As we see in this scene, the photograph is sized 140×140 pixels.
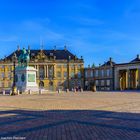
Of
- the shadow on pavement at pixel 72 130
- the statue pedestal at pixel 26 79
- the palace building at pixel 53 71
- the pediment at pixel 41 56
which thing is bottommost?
the shadow on pavement at pixel 72 130

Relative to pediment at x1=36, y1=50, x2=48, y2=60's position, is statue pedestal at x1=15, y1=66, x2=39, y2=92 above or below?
below

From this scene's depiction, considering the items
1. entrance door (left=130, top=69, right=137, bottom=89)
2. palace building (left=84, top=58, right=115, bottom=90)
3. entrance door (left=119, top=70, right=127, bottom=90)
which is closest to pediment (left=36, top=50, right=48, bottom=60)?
palace building (left=84, top=58, right=115, bottom=90)

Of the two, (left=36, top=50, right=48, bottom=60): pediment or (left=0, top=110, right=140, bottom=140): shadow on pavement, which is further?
(left=36, top=50, right=48, bottom=60): pediment

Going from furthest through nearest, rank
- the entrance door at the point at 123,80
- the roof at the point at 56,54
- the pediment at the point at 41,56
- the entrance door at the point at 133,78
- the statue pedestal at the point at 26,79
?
the roof at the point at 56,54
the pediment at the point at 41,56
the entrance door at the point at 123,80
the entrance door at the point at 133,78
the statue pedestal at the point at 26,79

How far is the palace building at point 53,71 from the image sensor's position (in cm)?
9681

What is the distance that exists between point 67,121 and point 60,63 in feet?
286

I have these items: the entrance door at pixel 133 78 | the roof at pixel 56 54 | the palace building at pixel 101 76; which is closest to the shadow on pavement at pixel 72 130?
the entrance door at pixel 133 78

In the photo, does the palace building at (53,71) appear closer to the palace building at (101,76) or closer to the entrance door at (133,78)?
the palace building at (101,76)

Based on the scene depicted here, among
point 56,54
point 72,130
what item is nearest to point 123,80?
point 56,54

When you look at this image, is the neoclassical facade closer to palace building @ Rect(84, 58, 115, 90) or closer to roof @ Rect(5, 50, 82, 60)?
palace building @ Rect(84, 58, 115, 90)

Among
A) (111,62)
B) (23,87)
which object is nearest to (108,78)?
(111,62)

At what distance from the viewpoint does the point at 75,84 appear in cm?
9725

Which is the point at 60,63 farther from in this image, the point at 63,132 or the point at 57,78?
the point at 63,132

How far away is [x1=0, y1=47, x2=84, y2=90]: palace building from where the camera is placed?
318 ft
